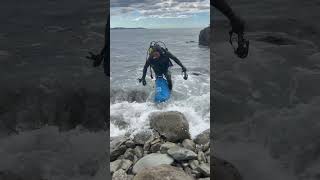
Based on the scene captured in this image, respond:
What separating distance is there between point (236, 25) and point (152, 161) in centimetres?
267

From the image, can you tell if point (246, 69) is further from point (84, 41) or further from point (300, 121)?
point (84, 41)

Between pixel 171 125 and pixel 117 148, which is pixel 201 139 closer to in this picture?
pixel 171 125

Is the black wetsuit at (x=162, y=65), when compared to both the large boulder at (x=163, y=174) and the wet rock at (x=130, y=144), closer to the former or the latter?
the wet rock at (x=130, y=144)

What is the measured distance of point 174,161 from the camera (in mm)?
4441

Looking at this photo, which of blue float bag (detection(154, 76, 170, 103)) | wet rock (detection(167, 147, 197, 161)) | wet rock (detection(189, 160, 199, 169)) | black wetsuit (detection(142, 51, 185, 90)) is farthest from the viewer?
blue float bag (detection(154, 76, 170, 103))

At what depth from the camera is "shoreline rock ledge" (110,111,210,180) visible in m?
4.28

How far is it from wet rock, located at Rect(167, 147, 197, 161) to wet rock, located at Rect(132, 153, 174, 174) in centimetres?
6

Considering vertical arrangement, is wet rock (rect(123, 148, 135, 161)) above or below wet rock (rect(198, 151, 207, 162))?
below

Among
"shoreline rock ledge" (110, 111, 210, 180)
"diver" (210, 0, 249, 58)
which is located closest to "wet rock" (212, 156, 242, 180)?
"diver" (210, 0, 249, 58)

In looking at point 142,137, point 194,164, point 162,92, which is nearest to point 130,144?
point 142,137

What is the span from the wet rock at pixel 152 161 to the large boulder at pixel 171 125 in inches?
13.7

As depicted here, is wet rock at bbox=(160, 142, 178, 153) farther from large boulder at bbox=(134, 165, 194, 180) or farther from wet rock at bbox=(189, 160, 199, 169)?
large boulder at bbox=(134, 165, 194, 180)

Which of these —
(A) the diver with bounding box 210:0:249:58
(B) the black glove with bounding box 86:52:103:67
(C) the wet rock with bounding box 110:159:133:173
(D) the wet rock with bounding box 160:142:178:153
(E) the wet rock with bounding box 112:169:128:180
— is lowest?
(E) the wet rock with bounding box 112:169:128:180

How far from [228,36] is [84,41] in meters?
0.74
